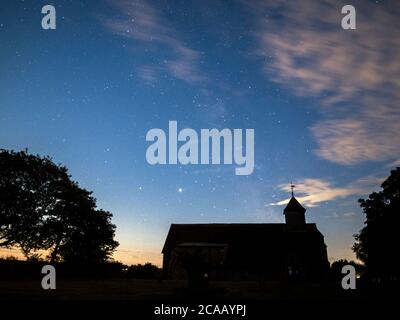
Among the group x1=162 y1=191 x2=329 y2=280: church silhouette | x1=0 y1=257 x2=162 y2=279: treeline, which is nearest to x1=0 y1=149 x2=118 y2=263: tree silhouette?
x1=0 y1=257 x2=162 y2=279: treeline

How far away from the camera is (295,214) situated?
160 ft

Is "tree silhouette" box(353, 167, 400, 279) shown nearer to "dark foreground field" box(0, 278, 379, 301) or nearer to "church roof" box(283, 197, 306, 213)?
"dark foreground field" box(0, 278, 379, 301)

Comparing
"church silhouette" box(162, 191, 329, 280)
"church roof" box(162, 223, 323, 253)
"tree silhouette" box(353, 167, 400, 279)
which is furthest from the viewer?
"church roof" box(162, 223, 323, 253)

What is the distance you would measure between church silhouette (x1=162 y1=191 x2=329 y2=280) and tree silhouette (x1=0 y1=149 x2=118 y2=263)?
1106cm

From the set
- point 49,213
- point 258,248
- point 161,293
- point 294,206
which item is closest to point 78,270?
point 49,213

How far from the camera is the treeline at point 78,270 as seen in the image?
1243 inches

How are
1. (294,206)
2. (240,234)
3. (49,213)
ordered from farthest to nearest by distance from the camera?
(240,234) < (294,206) < (49,213)

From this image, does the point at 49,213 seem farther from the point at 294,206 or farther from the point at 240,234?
the point at 294,206

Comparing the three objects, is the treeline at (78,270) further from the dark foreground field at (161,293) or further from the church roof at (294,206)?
the church roof at (294,206)

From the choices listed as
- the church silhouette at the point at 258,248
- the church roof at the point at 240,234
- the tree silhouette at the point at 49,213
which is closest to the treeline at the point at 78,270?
the tree silhouette at the point at 49,213

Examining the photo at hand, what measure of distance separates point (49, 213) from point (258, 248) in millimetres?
27808

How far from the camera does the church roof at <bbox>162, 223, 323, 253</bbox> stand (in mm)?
47656

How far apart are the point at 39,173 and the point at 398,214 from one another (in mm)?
33788

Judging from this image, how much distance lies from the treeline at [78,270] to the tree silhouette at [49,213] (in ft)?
3.20
